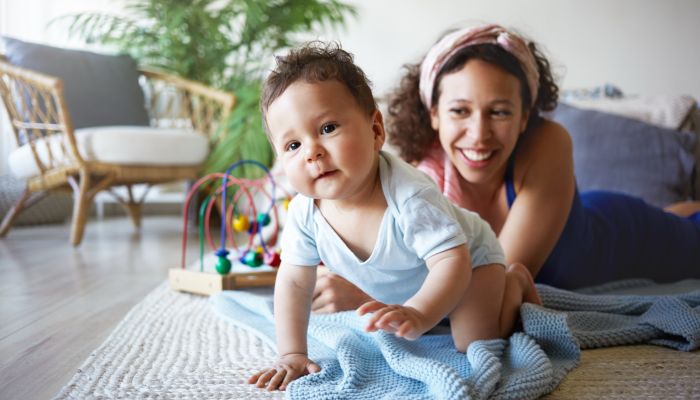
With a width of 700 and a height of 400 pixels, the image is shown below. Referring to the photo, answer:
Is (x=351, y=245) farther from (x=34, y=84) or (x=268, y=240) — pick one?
(x=34, y=84)

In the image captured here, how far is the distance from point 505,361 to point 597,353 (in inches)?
7.1

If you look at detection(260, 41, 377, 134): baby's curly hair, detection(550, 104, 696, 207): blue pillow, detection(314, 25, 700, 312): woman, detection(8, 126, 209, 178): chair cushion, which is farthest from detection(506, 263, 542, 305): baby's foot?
detection(8, 126, 209, 178): chair cushion

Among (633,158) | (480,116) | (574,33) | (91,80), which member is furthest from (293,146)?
(574,33)

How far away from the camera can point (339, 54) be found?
88cm

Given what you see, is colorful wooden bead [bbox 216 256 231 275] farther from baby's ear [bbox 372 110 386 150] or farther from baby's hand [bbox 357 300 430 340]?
baby's hand [bbox 357 300 430 340]

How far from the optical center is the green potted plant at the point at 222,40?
2.99m

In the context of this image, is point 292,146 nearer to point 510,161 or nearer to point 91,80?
point 510,161

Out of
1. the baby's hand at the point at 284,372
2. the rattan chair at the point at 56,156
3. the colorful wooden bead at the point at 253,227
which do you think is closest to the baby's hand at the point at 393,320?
the baby's hand at the point at 284,372

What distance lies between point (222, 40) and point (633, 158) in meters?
2.00

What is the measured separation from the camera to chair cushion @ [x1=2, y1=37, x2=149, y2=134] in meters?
2.78

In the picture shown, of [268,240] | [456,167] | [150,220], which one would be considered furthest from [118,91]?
[456,167]

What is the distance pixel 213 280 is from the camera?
57.9 inches

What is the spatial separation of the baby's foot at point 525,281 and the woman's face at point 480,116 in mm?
255

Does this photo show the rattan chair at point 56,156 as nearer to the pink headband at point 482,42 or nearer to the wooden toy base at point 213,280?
the wooden toy base at point 213,280
